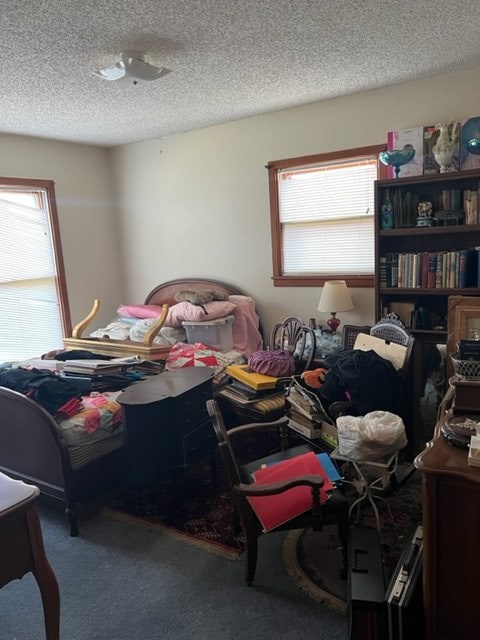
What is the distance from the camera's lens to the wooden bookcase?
121 inches

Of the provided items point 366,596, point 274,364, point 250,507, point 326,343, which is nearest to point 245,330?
point 326,343

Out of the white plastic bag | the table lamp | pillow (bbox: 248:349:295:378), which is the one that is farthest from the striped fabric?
the table lamp

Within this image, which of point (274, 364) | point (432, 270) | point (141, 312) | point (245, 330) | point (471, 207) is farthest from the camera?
point (141, 312)

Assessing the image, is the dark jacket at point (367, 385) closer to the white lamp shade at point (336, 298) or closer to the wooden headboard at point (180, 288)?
the white lamp shade at point (336, 298)

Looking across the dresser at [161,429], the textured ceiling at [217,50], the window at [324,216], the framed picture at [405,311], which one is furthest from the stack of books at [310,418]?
the textured ceiling at [217,50]

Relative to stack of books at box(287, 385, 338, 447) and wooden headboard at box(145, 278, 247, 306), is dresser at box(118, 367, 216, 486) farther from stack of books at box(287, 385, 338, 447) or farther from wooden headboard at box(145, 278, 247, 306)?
wooden headboard at box(145, 278, 247, 306)

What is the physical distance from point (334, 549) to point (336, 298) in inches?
73.0

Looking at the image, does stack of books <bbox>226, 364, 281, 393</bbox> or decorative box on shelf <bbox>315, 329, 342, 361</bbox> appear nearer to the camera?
stack of books <bbox>226, 364, 281, 393</bbox>

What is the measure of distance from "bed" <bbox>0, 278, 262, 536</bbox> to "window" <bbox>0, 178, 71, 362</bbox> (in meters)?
1.95

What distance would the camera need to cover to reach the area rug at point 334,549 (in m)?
2.00

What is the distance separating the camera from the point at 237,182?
4266mm

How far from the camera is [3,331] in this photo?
14.1ft

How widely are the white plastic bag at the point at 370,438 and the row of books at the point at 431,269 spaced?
4.43 ft

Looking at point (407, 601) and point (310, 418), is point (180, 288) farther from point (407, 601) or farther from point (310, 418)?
point (407, 601)
